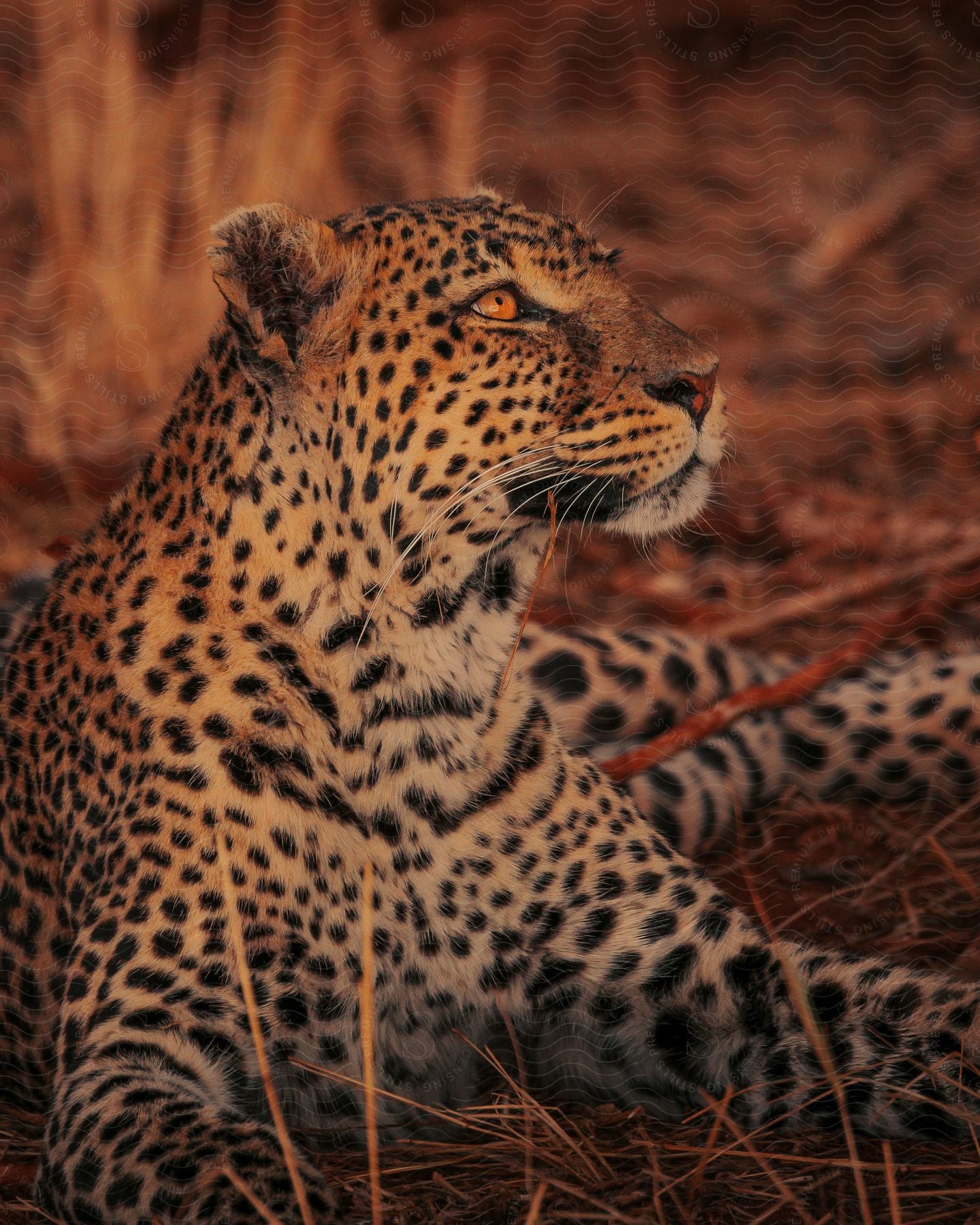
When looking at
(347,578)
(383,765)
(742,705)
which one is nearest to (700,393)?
(347,578)

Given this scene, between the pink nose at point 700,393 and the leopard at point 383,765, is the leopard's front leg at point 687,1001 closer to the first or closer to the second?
the leopard at point 383,765

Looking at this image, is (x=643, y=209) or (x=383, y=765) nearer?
(x=383, y=765)

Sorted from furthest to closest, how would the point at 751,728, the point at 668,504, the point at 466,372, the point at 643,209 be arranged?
1. the point at 643,209
2. the point at 751,728
3. the point at 668,504
4. the point at 466,372

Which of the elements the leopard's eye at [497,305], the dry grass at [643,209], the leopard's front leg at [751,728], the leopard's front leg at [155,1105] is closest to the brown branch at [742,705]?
the leopard's front leg at [751,728]

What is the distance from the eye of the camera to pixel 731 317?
8.27 m

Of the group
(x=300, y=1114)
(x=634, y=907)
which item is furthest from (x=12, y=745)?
(x=634, y=907)

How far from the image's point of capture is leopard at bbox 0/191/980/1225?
3086 millimetres

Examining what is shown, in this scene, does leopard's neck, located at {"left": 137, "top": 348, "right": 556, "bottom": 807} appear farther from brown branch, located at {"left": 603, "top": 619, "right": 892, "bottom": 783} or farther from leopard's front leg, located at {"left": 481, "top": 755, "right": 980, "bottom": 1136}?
brown branch, located at {"left": 603, "top": 619, "right": 892, "bottom": 783}

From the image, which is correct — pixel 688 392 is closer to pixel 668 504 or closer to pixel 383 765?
pixel 668 504

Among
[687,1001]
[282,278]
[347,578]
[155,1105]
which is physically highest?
[282,278]

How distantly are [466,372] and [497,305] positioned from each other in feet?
0.77

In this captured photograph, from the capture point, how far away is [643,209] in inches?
326

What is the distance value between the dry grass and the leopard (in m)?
2.58

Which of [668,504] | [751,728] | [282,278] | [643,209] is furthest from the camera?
[643,209]
